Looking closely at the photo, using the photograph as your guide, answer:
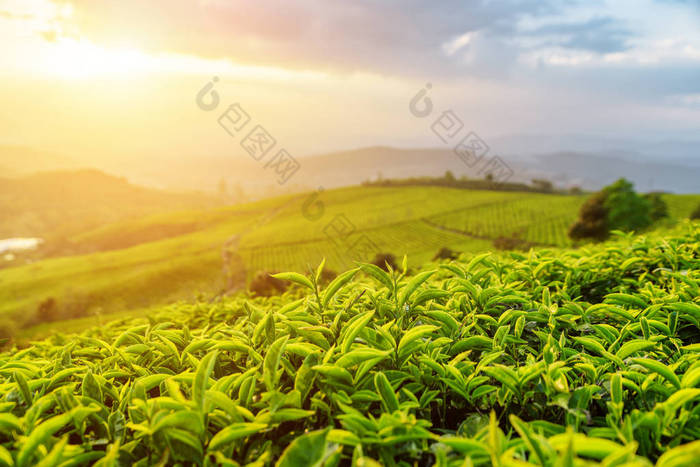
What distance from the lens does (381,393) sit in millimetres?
2084

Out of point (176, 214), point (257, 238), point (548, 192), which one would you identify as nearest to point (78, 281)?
point (257, 238)

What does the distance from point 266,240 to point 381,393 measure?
111m

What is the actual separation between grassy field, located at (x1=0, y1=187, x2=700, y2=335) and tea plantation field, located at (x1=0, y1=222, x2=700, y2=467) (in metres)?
65.5

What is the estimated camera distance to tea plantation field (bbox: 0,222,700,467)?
180 cm

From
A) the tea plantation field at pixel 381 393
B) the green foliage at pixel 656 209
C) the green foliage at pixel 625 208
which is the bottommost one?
the green foliage at pixel 656 209

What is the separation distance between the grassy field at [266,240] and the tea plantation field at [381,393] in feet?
215

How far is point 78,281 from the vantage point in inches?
3536

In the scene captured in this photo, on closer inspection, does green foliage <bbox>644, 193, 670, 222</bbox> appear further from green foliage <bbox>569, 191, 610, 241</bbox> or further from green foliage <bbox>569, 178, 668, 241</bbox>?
green foliage <bbox>569, 191, 610, 241</bbox>

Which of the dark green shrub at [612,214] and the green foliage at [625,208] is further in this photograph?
the dark green shrub at [612,214]

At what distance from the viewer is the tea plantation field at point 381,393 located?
5.92ft

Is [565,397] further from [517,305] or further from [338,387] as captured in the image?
[517,305]

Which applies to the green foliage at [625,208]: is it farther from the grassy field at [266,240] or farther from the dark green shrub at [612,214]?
the grassy field at [266,240]

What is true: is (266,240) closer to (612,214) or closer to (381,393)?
(612,214)

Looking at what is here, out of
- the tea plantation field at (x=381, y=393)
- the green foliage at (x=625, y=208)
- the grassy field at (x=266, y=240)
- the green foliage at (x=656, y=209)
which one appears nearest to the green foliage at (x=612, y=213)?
the green foliage at (x=625, y=208)
